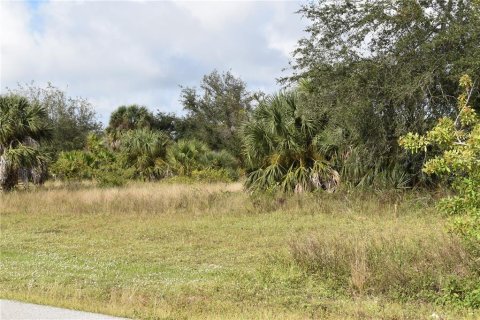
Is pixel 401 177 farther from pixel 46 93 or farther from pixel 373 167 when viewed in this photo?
pixel 46 93

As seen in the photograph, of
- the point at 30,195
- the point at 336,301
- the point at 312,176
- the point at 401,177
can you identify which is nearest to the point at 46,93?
the point at 30,195

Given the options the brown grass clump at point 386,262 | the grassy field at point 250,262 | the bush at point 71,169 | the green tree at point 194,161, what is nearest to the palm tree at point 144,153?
the green tree at point 194,161

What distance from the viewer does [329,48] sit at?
17.9 meters

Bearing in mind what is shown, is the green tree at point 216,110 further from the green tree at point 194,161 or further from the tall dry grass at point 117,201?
the tall dry grass at point 117,201

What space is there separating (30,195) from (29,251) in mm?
10632

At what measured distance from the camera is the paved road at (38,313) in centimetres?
579

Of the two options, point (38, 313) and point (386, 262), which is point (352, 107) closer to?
point (386, 262)

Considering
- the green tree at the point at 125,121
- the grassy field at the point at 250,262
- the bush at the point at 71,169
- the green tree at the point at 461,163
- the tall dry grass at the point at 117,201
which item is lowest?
the grassy field at the point at 250,262

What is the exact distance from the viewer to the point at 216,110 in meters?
56.2

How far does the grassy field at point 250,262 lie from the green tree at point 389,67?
220 centimetres

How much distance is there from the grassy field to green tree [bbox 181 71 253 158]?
36.3 metres

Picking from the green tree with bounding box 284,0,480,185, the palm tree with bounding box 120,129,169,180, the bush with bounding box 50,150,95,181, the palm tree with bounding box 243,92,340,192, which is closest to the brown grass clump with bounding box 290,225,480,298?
the green tree with bounding box 284,0,480,185

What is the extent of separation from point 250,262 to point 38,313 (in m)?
4.88

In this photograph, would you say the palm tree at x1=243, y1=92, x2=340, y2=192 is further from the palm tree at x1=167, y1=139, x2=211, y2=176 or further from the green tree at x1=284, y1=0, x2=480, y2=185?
the palm tree at x1=167, y1=139, x2=211, y2=176
